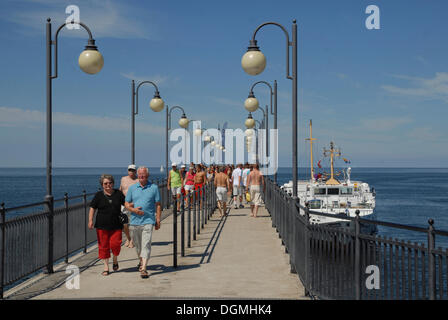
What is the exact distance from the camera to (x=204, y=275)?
28.7 ft

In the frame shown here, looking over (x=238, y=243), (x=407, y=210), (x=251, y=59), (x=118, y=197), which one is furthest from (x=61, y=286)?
(x=407, y=210)

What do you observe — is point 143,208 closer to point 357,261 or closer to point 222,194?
point 357,261

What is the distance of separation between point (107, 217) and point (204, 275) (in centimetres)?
207

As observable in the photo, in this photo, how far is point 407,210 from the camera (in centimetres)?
7262

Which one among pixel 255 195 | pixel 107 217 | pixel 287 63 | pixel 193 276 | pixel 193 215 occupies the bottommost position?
pixel 193 276

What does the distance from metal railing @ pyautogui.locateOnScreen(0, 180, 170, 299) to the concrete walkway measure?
0.40 m

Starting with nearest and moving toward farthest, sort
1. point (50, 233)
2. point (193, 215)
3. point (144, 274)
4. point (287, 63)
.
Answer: point (144, 274) < point (50, 233) < point (287, 63) < point (193, 215)

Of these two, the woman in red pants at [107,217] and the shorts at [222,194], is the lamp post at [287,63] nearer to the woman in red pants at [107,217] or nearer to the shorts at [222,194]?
the woman in red pants at [107,217]

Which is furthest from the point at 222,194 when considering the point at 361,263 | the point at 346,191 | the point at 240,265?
the point at 346,191

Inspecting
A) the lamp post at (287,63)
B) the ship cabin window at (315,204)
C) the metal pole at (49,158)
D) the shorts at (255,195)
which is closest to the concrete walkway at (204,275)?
the metal pole at (49,158)

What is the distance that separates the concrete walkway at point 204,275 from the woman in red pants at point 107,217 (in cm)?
50

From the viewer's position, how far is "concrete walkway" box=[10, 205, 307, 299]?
7.44m
